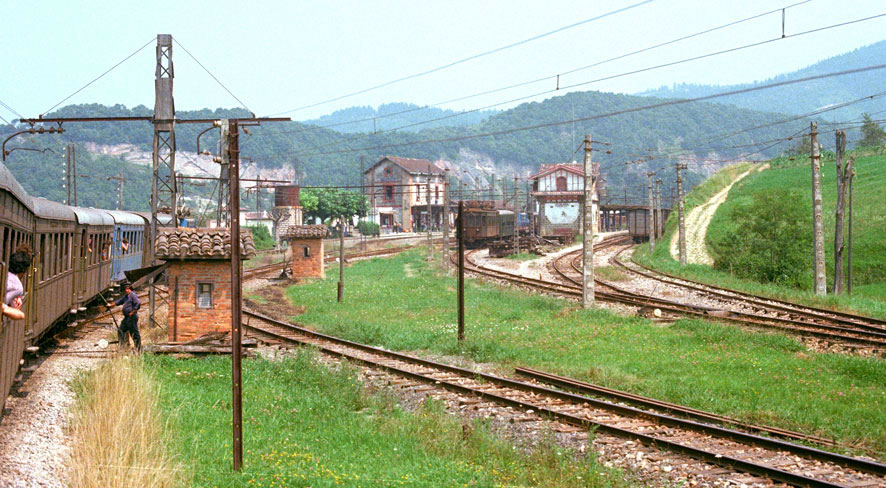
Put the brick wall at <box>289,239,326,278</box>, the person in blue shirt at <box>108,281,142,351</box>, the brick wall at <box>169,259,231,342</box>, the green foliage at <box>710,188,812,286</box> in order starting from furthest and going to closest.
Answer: the brick wall at <box>289,239,326,278</box>
the green foliage at <box>710,188,812,286</box>
the brick wall at <box>169,259,231,342</box>
the person in blue shirt at <box>108,281,142,351</box>

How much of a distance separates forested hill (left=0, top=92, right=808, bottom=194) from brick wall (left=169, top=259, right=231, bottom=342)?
121213 millimetres

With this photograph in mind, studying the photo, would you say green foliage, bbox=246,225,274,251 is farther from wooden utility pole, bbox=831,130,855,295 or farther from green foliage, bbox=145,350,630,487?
green foliage, bbox=145,350,630,487

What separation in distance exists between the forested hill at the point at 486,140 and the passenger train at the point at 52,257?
116468mm

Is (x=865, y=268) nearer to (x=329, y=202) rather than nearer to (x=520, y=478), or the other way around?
(x=520, y=478)

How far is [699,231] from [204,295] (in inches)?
1977

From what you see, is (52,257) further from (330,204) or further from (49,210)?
(330,204)

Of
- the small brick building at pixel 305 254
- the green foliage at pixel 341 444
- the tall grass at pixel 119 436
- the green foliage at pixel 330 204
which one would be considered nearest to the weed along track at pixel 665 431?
the green foliage at pixel 341 444

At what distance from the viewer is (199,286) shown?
20.1 meters

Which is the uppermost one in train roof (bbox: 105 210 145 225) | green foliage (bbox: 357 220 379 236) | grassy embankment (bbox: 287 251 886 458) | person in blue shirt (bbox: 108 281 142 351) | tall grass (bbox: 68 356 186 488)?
green foliage (bbox: 357 220 379 236)

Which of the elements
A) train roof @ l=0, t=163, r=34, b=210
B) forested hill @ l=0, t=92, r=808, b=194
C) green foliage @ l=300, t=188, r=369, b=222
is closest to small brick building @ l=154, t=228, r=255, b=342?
train roof @ l=0, t=163, r=34, b=210

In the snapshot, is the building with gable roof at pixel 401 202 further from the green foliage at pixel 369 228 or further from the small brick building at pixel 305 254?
the small brick building at pixel 305 254

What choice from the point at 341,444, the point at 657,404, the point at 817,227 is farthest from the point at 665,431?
the point at 817,227

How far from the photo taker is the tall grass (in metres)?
7.68

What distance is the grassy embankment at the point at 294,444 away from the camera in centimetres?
848
